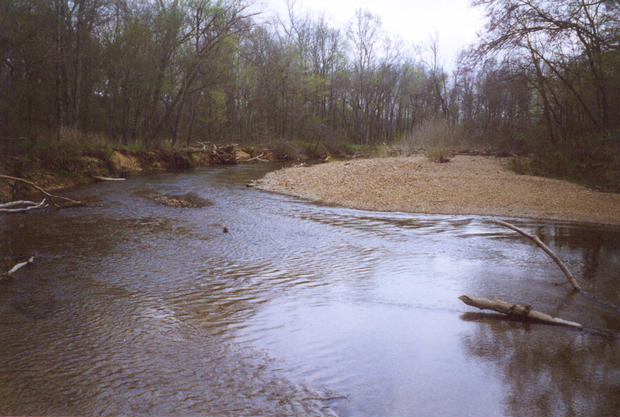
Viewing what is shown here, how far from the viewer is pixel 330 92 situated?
51.4 m

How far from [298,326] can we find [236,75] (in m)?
36.2

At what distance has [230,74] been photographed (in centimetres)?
3297

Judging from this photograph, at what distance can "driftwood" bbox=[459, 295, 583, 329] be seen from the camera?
15.7ft

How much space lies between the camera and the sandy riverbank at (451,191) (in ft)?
39.1

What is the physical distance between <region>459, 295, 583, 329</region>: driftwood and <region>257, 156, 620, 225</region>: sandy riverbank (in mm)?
7231

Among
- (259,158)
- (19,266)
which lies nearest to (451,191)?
(19,266)

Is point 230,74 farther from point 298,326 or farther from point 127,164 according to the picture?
point 298,326

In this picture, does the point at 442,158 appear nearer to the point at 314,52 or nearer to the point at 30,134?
the point at 30,134

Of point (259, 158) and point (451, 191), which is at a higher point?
point (259, 158)

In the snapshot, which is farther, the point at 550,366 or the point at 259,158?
the point at 259,158

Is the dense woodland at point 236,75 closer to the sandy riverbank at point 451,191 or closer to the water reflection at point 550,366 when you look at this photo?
the sandy riverbank at point 451,191

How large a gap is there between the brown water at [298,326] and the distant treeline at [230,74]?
8.81m

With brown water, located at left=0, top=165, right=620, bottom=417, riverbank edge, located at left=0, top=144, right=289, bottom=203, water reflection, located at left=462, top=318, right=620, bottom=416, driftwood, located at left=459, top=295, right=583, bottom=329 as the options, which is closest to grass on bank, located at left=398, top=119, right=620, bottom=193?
brown water, located at left=0, top=165, right=620, bottom=417

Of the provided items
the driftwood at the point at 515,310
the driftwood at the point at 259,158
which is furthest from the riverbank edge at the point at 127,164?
the driftwood at the point at 515,310
